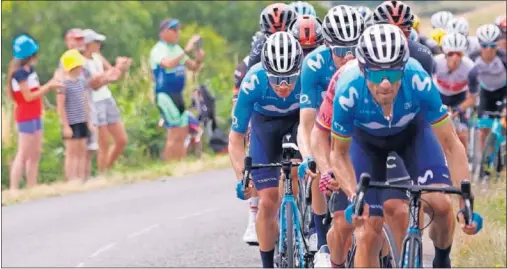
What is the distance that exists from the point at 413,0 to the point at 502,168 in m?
4.14

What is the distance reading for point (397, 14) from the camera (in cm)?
1194

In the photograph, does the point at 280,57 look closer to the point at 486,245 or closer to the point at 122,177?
the point at 486,245

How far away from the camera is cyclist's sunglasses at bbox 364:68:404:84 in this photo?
823 cm

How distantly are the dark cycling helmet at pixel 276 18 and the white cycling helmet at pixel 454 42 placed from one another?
174 inches

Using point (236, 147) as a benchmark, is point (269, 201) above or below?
below

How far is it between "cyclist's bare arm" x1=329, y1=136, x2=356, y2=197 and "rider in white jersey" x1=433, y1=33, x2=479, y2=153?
8682 mm

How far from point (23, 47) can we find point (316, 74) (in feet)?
18.7

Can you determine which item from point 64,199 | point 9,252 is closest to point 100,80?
point 64,199

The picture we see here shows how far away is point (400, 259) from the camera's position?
8273 mm

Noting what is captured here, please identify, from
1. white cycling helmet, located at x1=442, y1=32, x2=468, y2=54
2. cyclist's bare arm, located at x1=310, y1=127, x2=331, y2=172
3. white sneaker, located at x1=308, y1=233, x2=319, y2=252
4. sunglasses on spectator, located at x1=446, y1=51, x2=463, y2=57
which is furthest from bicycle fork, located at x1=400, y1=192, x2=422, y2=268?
sunglasses on spectator, located at x1=446, y1=51, x2=463, y2=57

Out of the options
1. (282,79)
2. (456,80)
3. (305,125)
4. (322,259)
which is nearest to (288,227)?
(322,259)

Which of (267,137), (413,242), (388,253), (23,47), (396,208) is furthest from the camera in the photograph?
(23,47)

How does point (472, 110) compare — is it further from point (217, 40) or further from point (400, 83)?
point (217, 40)

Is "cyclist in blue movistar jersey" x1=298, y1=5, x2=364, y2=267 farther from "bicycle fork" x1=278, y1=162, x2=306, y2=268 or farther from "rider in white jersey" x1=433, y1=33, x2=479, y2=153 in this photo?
"rider in white jersey" x1=433, y1=33, x2=479, y2=153
